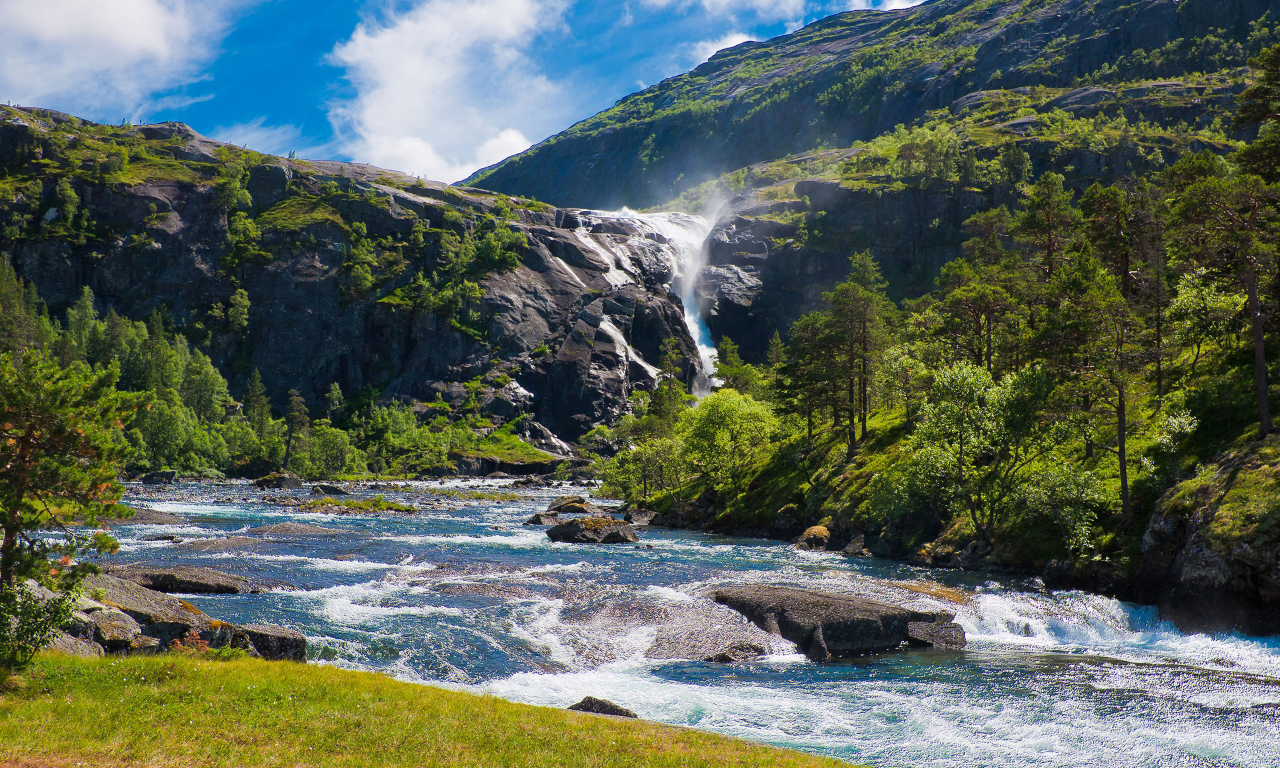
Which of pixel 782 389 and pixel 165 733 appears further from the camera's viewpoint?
pixel 782 389

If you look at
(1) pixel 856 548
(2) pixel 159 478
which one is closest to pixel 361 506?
(1) pixel 856 548

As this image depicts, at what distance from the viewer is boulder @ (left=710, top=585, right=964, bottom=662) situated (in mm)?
30406

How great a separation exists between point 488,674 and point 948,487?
118 ft

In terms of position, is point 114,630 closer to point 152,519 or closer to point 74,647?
point 74,647

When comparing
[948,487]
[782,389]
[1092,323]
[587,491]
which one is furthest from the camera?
[587,491]

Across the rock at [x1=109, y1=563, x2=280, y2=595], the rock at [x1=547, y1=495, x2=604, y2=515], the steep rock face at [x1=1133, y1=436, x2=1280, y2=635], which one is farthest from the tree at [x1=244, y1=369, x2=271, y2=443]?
the steep rock face at [x1=1133, y1=436, x2=1280, y2=635]

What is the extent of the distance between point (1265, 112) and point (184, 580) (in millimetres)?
66196

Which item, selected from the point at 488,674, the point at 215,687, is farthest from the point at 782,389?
the point at 215,687

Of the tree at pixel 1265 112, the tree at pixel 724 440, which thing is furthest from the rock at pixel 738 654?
the tree at pixel 724 440

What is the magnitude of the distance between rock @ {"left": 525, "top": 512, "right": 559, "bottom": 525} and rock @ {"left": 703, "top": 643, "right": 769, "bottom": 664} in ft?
159

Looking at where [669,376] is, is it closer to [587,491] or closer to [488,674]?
[587,491]

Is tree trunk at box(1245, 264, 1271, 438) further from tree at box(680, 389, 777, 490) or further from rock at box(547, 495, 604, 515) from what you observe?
rock at box(547, 495, 604, 515)

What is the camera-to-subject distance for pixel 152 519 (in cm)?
6819

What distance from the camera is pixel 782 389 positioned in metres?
86.1
